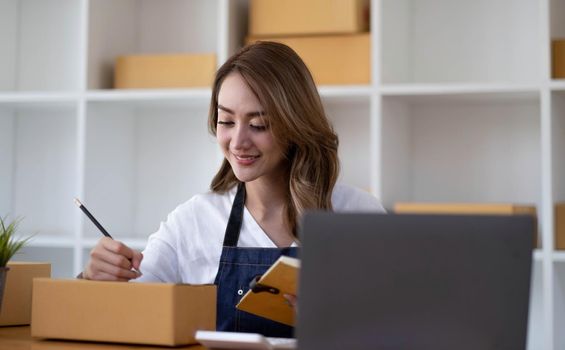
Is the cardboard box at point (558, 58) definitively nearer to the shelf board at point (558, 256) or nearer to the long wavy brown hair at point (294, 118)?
the shelf board at point (558, 256)

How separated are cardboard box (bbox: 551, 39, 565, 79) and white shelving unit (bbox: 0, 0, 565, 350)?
1.4 inches

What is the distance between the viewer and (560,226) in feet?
9.84

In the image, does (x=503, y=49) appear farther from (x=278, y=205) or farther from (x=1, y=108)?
(x=1, y=108)

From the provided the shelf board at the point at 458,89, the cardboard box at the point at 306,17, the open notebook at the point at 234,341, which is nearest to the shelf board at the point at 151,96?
the cardboard box at the point at 306,17

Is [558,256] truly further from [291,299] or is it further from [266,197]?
[291,299]

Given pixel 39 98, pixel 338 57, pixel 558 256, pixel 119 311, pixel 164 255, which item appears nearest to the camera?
pixel 119 311

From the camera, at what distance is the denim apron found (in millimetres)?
2131

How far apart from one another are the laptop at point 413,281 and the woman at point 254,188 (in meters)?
0.90

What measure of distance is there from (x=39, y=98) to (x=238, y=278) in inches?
60.8

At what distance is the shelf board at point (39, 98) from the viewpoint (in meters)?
3.42

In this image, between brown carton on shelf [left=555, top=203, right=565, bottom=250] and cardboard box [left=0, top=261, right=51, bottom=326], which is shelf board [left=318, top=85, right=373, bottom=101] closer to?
brown carton on shelf [left=555, top=203, right=565, bottom=250]

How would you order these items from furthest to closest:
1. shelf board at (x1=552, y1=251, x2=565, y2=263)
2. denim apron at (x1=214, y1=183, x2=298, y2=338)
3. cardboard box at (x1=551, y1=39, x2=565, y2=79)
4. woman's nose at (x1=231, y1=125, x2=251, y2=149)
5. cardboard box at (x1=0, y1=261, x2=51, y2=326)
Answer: cardboard box at (x1=551, y1=39, x2=565, y2=79) < shelf board at (x1=552, y1=251, x2=565, y2=263) < woman's nose at (x1=231, y1=125, x2=251, y2=149) < denim apron at (x1=214, y1=183, x2=298, y2=338) < cardboard box at (x1=0, y1=261, x2=51, y2=326)

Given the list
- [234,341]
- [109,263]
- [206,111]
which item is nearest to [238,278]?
[109,263]

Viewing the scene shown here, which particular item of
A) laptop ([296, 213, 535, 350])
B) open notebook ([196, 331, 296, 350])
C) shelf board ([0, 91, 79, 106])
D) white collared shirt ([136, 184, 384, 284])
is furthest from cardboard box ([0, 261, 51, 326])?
shelf board ([0, 91, 79, 106])
